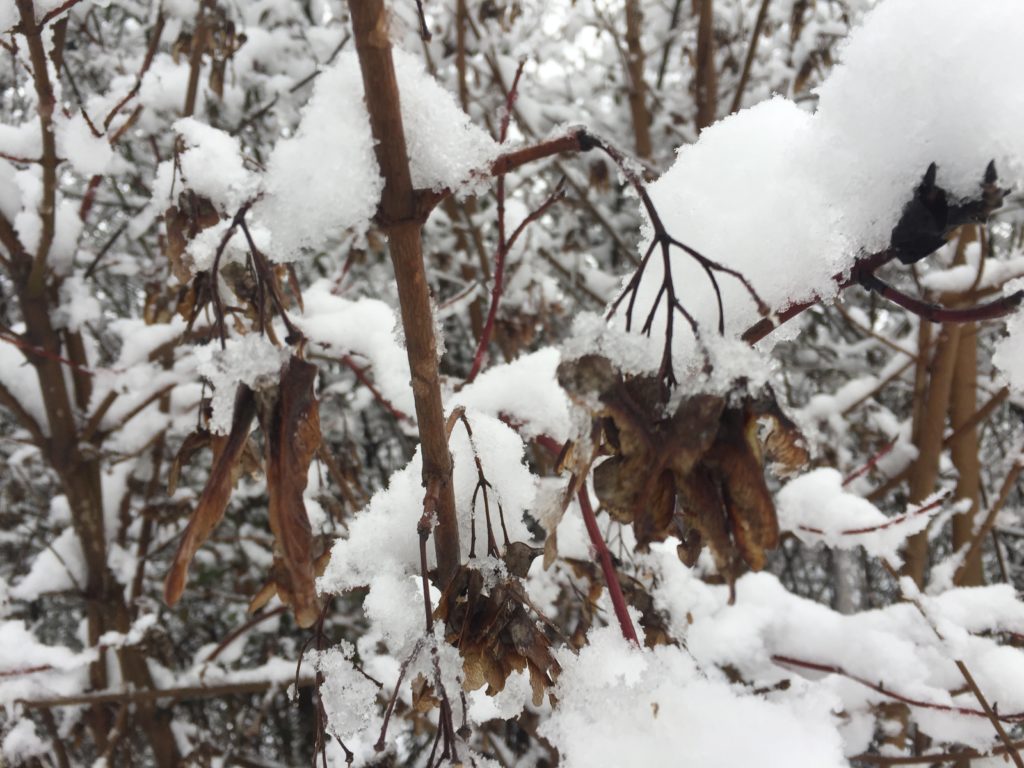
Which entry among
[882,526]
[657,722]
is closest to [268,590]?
[657,722]

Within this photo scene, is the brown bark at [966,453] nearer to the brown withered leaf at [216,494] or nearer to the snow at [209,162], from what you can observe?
the snow at [209,162]

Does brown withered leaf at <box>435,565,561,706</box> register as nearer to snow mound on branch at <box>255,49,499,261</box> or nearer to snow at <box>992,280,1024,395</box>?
snow mound on branch at <box>255,49,499,261</box>

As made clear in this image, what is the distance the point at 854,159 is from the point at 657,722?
0.53 meters

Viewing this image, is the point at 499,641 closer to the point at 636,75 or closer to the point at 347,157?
the point at 347,157

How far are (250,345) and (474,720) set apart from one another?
0.74 metres

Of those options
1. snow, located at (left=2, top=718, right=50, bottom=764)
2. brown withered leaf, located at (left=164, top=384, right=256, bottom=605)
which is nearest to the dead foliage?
brown withered leaf, located at (left=164, top=384, right=256, bottom=605)

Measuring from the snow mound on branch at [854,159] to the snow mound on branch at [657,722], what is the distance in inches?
12.3

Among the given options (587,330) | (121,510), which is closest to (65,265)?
(121,510)

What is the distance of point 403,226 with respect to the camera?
569mm

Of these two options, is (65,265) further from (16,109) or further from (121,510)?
(16,109)

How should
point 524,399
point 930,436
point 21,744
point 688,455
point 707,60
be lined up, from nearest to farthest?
point 688,455, point 524,399, point 21,744, point 930,436, point 707,60

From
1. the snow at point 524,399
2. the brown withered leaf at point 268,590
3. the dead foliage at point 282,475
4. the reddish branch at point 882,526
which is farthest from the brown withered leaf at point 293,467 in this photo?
the reddish branch at point 882,526

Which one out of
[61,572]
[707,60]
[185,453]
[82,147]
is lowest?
[185,453]

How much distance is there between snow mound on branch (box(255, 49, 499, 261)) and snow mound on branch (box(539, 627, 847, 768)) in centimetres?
46
